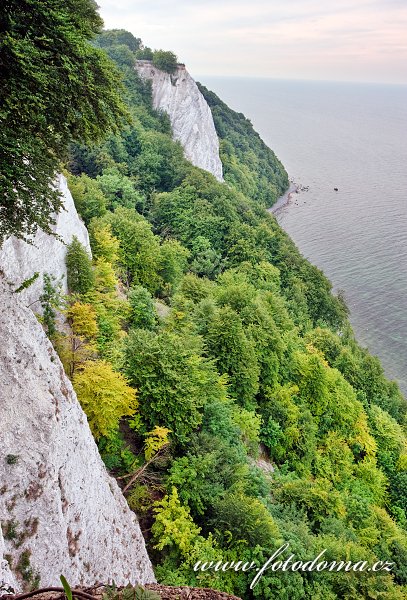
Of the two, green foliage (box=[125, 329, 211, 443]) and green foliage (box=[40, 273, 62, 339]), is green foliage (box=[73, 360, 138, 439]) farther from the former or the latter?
green foliage (box=[40, 273, 62, 339])

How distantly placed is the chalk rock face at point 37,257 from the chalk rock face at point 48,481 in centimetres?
331

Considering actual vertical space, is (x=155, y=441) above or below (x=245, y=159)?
below

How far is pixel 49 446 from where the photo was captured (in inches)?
357

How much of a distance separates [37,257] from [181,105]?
66.8 meters

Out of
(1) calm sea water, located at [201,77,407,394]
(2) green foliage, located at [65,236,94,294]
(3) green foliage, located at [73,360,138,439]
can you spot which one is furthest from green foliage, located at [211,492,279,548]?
(1) calm sea water, located at [201,77,407,394]

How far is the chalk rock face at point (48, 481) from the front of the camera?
817 cm

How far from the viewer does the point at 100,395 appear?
42.7 ft

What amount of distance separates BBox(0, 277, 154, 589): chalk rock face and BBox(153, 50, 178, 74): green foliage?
251 ft

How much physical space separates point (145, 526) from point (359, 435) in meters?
19.0

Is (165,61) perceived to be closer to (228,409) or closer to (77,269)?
(77,269)

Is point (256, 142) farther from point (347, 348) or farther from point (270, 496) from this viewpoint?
point (270, 496)

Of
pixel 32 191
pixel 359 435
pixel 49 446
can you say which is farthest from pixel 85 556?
pixel 359 435

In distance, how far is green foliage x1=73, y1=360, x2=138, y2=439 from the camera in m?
12.9

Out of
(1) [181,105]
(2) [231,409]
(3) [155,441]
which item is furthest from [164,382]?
(1) [181,105]
